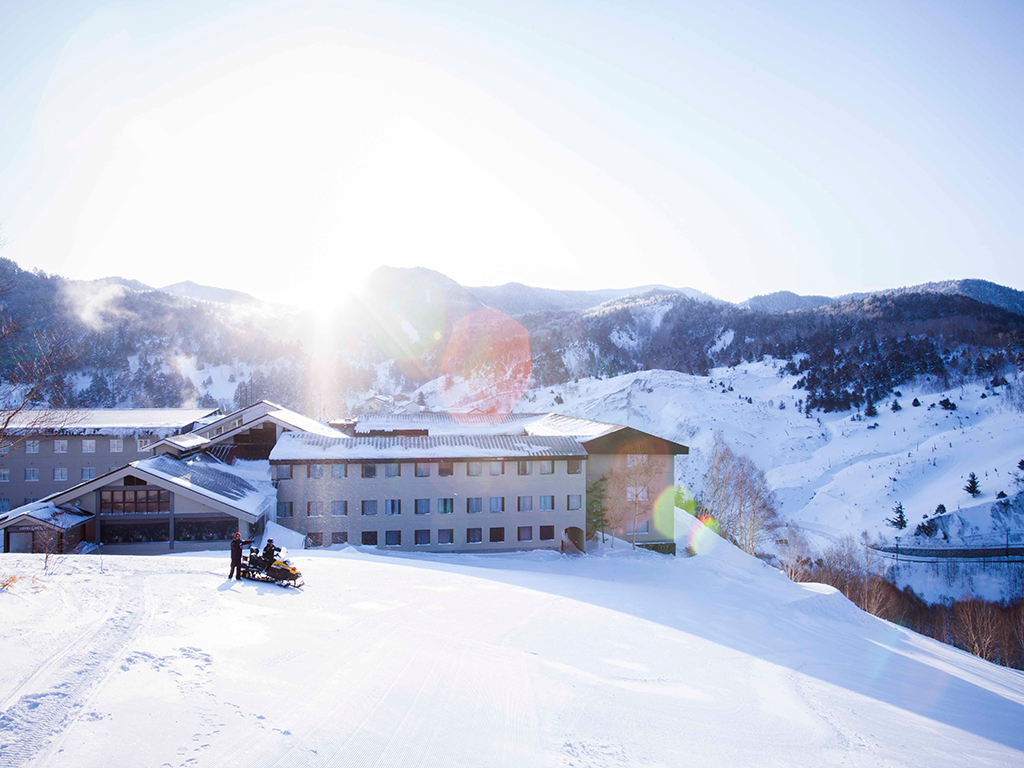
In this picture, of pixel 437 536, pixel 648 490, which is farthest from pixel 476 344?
pixel 437 536

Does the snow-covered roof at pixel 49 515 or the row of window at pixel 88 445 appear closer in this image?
the snow-covered roof at pixel 49 515

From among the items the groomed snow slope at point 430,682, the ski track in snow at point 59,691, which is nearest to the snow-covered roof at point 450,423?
the groomed snow slope at point 430,682

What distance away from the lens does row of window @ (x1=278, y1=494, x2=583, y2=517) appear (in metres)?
28.9

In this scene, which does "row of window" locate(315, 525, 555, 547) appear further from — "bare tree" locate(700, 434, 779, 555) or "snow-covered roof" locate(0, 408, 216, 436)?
"snow-covered roof" locate(0, 408, 216, 436)

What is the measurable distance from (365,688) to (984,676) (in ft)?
75.1

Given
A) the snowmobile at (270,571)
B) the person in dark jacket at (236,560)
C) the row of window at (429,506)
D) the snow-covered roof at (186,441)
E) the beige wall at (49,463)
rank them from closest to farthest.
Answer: the person in dark jacket at (236,560) → the snowmobile at (270,571) → the row of window at (429,506) → the snow-covered roof at (186,441) → the beige wall at (49,463)

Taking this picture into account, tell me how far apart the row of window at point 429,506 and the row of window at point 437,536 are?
0.98m

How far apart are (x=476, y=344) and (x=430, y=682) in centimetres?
15511

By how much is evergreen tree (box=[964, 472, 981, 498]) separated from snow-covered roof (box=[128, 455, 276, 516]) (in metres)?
65.2

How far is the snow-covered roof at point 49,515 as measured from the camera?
78.0ft

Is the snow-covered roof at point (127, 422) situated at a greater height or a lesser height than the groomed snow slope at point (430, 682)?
greater

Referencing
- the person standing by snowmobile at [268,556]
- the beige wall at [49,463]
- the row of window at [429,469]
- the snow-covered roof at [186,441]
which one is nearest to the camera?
the person standing by snowmobile at [268,556]

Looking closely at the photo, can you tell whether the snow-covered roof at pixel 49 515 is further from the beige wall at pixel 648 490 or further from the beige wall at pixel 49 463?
the beige wall at pixel 648 490

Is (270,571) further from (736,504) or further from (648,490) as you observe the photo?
(736,504)
